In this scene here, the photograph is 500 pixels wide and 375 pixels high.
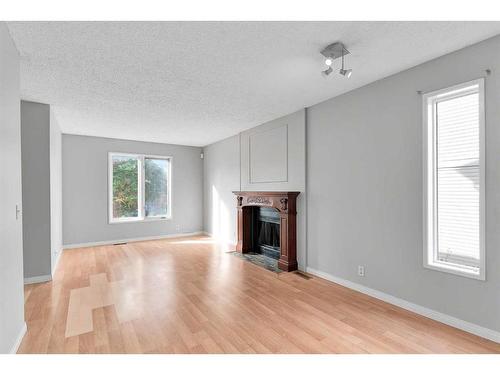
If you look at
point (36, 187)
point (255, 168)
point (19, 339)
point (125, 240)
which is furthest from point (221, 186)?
point (19, 339)

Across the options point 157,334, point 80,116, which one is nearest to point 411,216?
point 157,334

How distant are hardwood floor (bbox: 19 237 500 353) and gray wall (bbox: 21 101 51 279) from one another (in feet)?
→ 1.22

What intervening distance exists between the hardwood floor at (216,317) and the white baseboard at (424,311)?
0.07 meters

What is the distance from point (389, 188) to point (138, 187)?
5705 mm

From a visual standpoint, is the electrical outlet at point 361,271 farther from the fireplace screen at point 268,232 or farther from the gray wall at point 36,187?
the gray wall at point 36,187

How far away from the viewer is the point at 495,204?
7.00 ft

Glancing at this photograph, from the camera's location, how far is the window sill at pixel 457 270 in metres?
2.23

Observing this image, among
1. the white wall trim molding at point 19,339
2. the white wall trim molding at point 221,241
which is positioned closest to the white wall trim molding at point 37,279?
the white wall trim molding at point 19,339

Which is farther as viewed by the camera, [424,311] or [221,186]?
[221,186]

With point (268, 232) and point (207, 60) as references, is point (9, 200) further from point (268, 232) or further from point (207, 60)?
point (268, 232)

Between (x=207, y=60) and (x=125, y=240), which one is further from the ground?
(x=207, y=60)

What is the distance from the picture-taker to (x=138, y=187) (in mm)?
6500

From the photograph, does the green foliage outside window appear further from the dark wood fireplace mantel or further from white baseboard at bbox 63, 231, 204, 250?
the dark wood fireplace mantel
